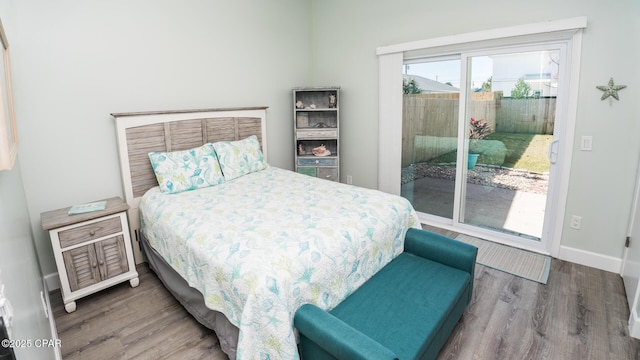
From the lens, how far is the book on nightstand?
8.32 feet

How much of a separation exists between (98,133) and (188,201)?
1041 millimetres

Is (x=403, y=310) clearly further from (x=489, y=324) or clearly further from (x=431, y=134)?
(x=431, y=134)

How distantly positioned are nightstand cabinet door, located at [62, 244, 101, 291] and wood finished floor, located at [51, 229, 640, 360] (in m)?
0.20

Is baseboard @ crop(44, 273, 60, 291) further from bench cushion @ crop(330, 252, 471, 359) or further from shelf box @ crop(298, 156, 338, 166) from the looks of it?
shelf box @ crop(298, 156, 338, 166)

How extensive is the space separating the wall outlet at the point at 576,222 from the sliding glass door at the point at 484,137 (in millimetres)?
240

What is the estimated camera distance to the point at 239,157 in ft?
11.5

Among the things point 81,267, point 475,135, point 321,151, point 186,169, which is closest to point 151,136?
point 186,169

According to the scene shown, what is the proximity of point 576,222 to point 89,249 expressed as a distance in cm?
406

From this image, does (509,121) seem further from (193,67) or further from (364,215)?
(193,67)

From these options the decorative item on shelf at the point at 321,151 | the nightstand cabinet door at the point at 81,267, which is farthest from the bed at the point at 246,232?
the decorative item on shelf at the point at 321,151

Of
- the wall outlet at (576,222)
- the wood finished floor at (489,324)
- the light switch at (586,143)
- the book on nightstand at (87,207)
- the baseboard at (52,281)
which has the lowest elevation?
the wood finished floor at (489,324)

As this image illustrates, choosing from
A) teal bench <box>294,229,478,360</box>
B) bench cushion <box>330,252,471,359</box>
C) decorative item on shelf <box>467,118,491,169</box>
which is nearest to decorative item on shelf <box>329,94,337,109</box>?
decorative item on shelf <box>467,118,491,169</box>

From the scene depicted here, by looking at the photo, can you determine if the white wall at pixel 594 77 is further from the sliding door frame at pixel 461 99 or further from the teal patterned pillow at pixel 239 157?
the teal patterned pillow at pixel 239 157

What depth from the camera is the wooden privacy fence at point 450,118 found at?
3088 mm
